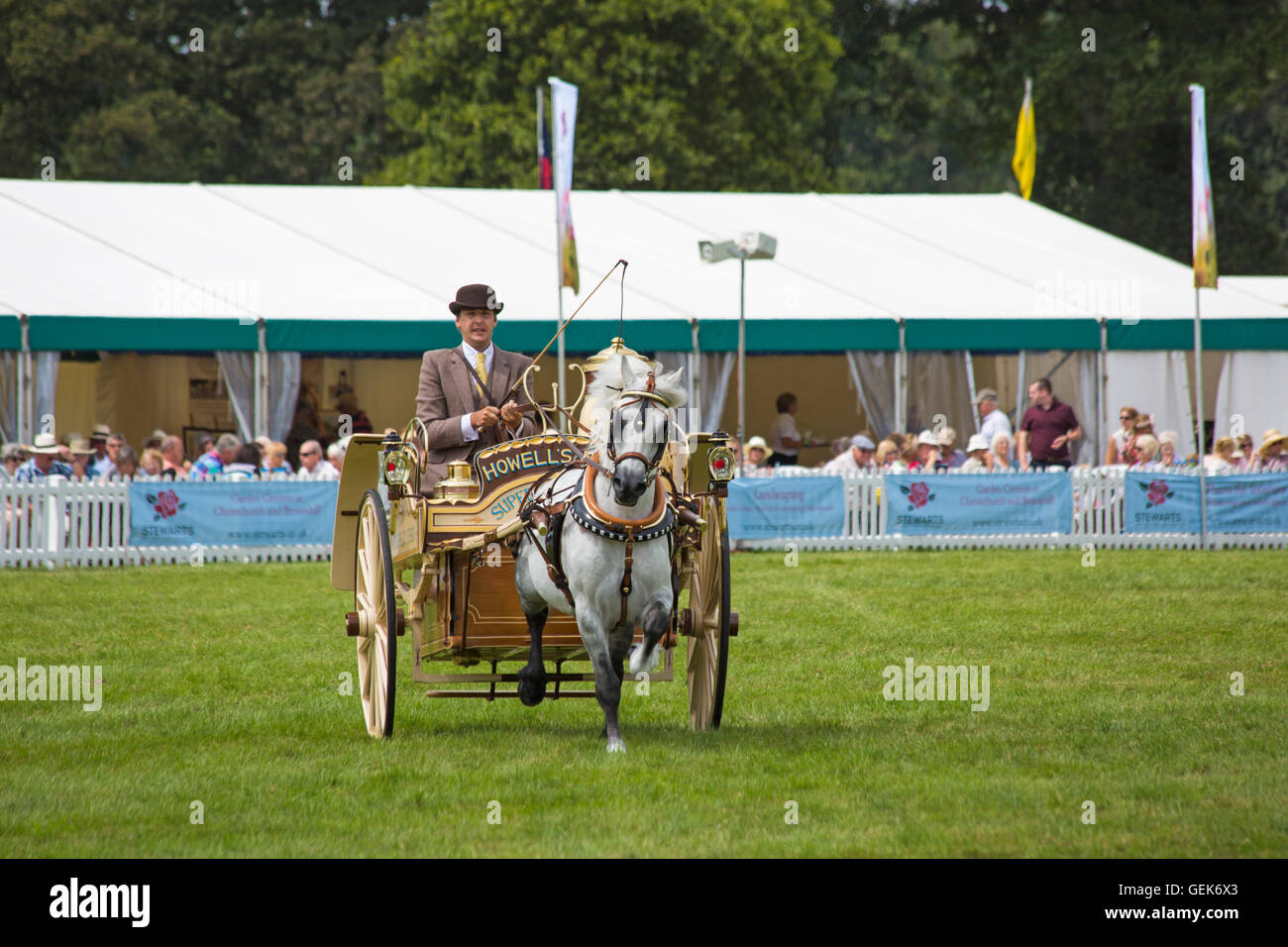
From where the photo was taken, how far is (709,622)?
7797mm

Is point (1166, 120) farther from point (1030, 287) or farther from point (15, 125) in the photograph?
point (15, 125)

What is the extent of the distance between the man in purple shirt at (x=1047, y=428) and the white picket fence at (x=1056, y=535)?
1.75 feet

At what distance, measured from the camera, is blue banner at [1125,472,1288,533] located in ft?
61.6

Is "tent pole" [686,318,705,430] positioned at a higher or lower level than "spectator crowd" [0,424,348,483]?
higher

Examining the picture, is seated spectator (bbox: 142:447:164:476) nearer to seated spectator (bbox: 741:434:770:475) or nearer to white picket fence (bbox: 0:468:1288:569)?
white picket fence (bbox: 0:468:1288:569)

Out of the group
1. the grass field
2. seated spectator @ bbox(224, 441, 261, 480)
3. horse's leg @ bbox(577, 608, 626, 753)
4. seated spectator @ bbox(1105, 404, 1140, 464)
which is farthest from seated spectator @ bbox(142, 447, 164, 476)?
horse's leg @ bbox(577, 608, 626, 753)

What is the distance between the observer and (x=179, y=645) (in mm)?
11242

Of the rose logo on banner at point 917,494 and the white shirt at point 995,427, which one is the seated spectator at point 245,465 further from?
the white shirt at point 995,427

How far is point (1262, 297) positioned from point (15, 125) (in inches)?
1089

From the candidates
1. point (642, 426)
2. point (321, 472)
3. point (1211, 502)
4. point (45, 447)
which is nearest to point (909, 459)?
point (1211, 502)

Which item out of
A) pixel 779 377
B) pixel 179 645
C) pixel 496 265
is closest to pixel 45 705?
pixel 179 645

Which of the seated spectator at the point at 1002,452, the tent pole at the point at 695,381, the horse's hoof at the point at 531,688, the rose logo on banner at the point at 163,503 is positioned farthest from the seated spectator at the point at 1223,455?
the horse's hoof at the point at 531,688

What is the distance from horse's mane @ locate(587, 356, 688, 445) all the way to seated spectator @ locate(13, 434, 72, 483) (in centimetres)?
1198

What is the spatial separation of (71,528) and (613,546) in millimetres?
11675
